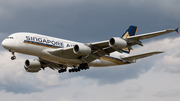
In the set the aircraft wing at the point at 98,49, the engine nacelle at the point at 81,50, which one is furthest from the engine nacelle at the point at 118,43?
the engine nacelle at the point at 81,50

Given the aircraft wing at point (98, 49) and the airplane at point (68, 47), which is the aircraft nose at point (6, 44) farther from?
the aircraft wing at point (98, 49)

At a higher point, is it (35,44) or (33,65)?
(35,44)

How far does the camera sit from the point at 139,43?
33062mm

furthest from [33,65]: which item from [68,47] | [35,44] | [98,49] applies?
[98,49]

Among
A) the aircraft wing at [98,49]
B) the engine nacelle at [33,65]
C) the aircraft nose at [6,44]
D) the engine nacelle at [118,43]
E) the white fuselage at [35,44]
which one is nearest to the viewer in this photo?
the engine nacelle at [118,43]

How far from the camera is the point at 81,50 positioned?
34.3 metres

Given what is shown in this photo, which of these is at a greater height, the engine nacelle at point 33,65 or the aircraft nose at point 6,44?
the aircraft nose at point 6,44

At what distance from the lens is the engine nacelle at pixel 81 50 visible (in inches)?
1350

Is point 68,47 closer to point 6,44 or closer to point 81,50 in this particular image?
point 81,50

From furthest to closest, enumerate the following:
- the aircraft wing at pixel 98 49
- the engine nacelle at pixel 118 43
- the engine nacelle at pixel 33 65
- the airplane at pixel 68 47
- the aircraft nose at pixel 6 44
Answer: the engine nacelle at pixel 33 65, the aircraft nose at pixel 6 44, the airplane at pixel 68 47, the aircraft wing at pixel 98 49, the engine nacelle at pixel 118 43

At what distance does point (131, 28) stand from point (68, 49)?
1581 cm

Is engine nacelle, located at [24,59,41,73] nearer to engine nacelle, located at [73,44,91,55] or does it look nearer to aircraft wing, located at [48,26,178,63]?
aircraft wing, located at [48,26,178,63]

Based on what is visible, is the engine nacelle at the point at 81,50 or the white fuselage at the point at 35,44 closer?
the engine nacelle at the point at 81,50

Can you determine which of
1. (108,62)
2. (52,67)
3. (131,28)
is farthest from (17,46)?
(131,28)
